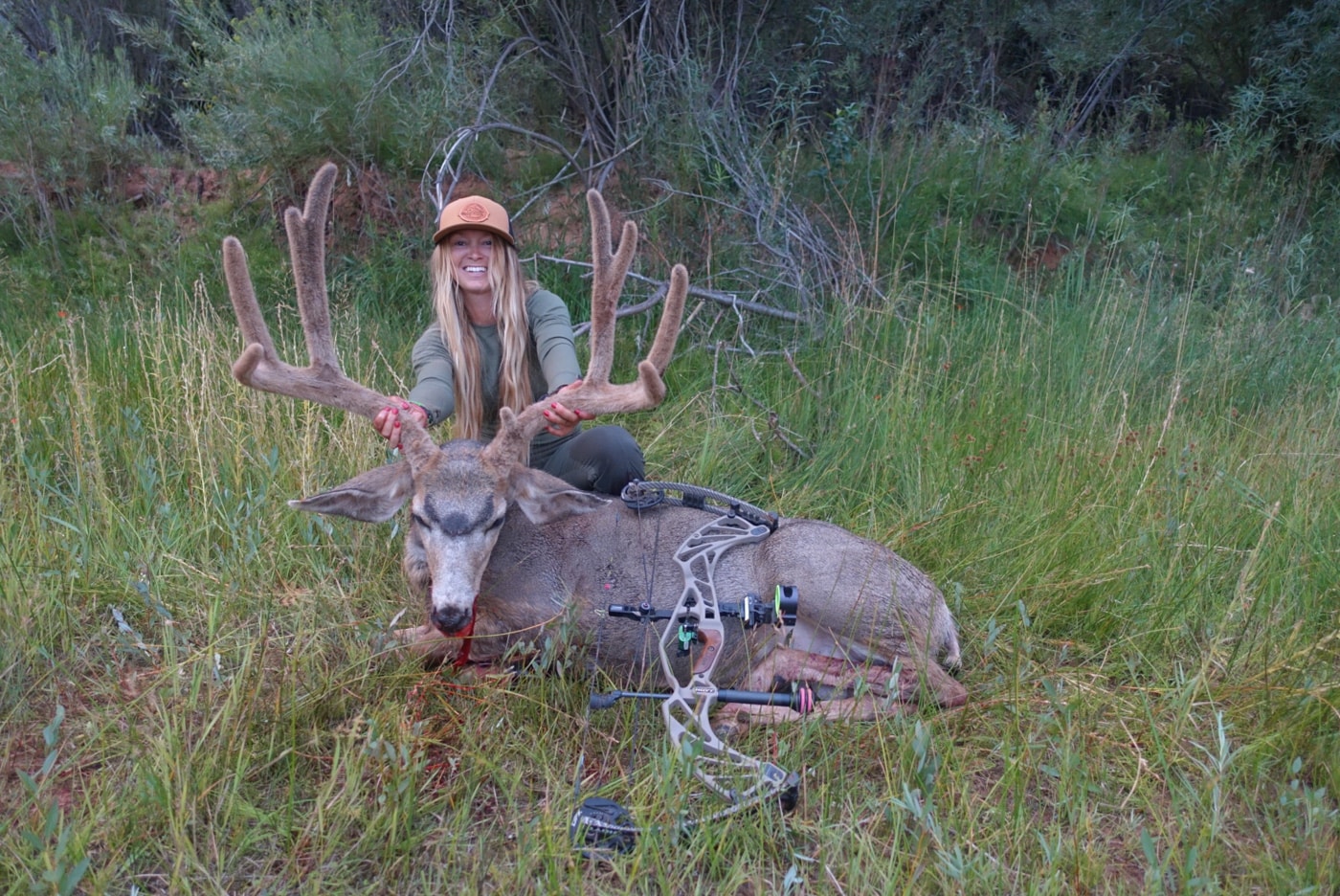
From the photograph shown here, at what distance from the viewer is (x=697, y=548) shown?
3.58m

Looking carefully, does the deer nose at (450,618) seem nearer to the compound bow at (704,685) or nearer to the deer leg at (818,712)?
the compound bow at (704,685)

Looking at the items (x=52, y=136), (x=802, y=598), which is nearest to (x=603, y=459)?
(x=802, y=598)

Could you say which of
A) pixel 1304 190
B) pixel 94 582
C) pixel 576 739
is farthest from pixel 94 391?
pixel 1304 190

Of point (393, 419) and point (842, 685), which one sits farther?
point (393, 419)

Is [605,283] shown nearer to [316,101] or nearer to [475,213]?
[475,213]

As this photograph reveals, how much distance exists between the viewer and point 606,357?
142 inches

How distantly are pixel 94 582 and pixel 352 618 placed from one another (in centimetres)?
91

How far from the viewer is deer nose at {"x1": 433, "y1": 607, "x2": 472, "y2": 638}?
3.01 m

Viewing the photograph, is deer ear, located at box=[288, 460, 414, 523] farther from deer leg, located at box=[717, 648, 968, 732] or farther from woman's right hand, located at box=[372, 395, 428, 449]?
deer leg, located at box=[717, 648, 968, 732]

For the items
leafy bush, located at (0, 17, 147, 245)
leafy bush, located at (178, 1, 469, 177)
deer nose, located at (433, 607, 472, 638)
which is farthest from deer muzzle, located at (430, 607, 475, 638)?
leafy bush, located at (0, 17, 147, 245)

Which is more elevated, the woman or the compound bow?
the woman

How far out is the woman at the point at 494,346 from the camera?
4.09m

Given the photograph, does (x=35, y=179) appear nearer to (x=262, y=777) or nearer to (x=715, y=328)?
(x=715, y=328)

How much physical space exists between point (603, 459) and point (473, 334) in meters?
0.71
